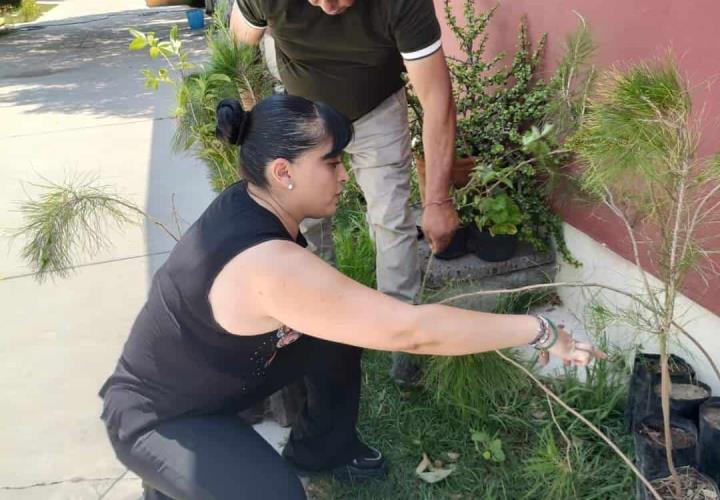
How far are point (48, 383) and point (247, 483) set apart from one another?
1641mm

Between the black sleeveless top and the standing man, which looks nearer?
the black sleeveless top

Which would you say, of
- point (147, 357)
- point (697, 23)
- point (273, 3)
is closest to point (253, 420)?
point (147, 357)

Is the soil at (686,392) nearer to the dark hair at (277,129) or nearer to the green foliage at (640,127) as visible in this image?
the green foliage at (640,127)

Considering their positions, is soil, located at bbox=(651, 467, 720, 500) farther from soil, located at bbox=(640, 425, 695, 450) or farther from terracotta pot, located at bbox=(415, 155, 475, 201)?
terracotta pot, located at bbox=(415, 155, 475, 201)

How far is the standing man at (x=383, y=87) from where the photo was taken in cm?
221

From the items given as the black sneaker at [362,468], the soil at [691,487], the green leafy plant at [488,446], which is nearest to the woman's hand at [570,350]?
the soil at [691,487]

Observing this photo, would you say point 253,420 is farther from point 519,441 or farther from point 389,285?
point 519,441

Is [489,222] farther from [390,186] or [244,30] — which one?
[244,30]

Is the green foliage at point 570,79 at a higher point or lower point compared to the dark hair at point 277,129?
lower

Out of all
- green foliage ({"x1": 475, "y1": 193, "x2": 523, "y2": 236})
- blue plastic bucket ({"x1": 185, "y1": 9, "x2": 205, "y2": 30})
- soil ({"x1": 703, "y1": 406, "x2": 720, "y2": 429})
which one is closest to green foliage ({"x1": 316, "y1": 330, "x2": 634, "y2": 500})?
soil ({"x1": 703, "y1": 406, "x2": 720, "y2": 429})

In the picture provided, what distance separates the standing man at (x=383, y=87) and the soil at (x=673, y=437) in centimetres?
83

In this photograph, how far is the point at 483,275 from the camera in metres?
3.23

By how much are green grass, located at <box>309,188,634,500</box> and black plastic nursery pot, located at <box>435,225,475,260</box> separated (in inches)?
31.0

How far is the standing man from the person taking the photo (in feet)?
7.26
